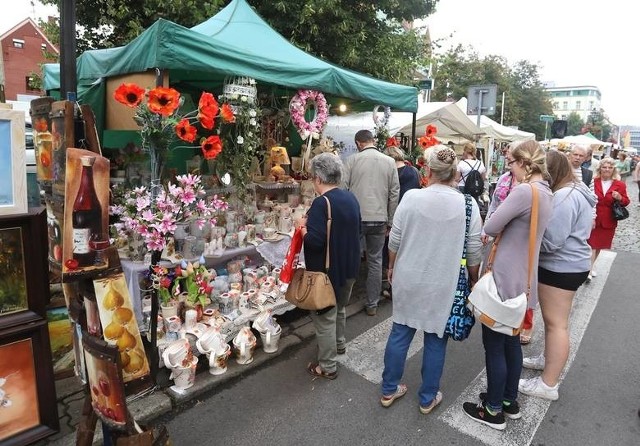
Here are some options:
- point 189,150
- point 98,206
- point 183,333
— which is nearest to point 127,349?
point 98,206

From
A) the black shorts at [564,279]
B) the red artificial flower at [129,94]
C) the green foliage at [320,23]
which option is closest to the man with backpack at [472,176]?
the green foliage at [320,23]

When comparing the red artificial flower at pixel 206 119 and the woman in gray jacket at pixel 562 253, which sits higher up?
the red artificial flower at pixel 206 119

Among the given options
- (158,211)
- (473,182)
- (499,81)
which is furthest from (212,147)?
(499,81)

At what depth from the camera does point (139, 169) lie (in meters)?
4.23

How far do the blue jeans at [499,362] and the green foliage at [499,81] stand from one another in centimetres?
2121

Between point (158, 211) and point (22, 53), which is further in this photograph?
point (22, 53)

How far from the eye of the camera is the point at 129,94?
9.23 ft

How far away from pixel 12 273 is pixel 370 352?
266 centimetres

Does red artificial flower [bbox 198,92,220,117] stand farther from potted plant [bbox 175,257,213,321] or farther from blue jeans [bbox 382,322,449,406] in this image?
blue jeans [bbox 382,322,449,406]

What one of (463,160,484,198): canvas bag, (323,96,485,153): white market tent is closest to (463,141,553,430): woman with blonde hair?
(463,160,484,198): canvas bag

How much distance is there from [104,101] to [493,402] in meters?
4.19

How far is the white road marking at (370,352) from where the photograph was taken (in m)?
3.39

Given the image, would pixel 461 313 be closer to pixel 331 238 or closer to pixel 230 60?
pixel 331 238

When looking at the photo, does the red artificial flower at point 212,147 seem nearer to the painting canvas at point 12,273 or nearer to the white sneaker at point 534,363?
the painting canvas at point 12,273
